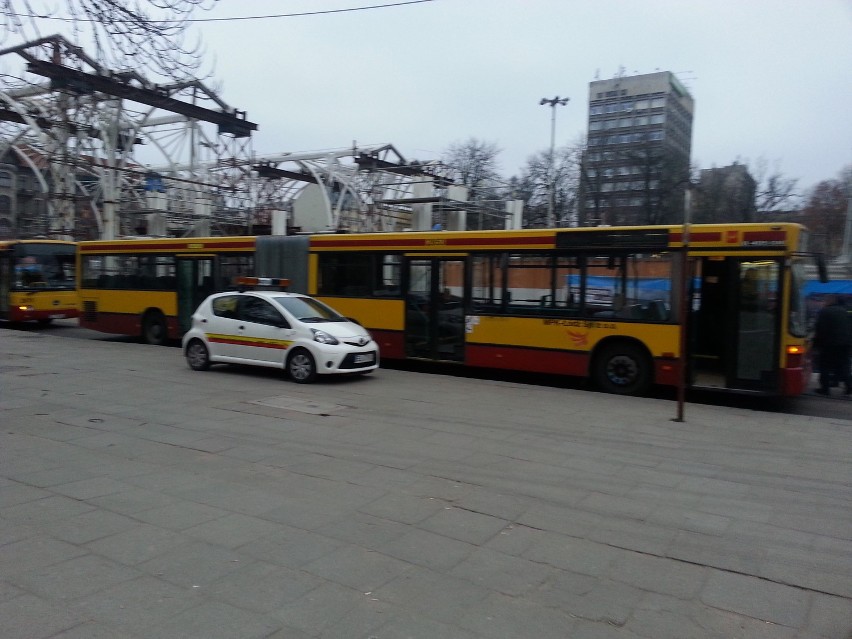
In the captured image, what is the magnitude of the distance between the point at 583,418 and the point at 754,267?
3954 mm

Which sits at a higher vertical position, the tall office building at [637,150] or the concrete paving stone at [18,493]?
the tall office building at [637,150]

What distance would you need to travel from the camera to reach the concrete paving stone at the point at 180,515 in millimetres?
5035

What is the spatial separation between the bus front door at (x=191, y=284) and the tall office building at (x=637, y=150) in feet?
72.3

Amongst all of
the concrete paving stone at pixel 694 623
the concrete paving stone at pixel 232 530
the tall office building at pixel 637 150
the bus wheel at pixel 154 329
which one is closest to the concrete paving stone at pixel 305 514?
the concrete paving stone at pixel 232 530

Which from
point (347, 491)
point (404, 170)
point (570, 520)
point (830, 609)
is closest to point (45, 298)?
point (404, 170)

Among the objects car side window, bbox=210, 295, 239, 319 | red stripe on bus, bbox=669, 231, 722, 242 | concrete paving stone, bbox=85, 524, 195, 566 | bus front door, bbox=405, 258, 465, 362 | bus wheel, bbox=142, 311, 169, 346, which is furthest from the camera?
bus wheel, bbox=142, 311, 169, 346

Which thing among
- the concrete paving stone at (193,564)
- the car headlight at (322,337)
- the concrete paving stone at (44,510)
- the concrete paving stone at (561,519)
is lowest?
the concrete paving stone at (561,519)

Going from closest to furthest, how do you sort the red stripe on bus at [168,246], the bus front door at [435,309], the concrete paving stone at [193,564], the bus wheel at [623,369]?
the concrete paving stone at [193,564] → the bus wheel at [623,369] → the bus front door at [435,309] → the red stripe on bus at [168,246]

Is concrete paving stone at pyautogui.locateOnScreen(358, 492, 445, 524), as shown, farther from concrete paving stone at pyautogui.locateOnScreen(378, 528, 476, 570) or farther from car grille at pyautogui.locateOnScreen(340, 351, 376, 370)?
car grille at pyautogui.locateOnScreen(340, 351, 376, 370)

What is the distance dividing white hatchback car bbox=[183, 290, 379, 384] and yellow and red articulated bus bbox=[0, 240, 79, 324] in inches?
457

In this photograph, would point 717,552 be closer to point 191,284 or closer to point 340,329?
point 340,329

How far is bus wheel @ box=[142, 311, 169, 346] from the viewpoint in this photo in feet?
59.3

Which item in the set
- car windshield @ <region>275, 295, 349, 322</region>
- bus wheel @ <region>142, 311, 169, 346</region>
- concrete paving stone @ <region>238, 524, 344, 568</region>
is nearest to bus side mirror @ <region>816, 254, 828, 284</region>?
car windshield @ <region>275, 295, 349, 322</region>

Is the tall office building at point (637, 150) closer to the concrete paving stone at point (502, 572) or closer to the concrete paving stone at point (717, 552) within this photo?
the concrete paving stone at point (717, 552)
